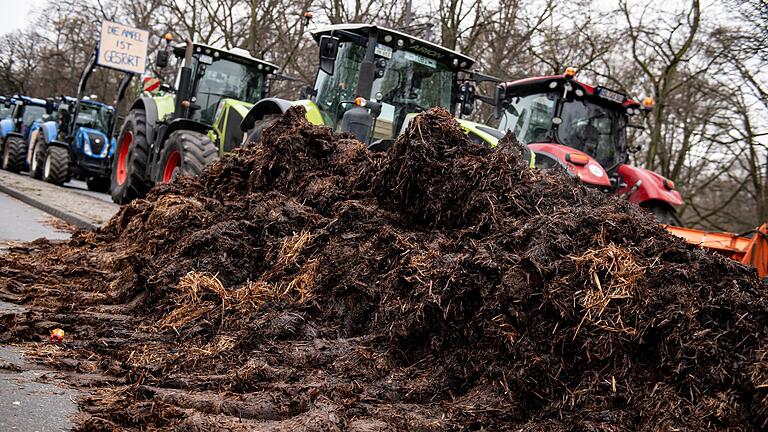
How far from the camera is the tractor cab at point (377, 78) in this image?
30.1 feet

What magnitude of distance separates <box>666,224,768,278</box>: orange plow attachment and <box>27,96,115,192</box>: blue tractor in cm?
1613

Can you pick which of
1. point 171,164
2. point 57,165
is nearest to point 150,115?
point 171,164

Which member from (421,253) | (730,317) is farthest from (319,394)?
(730,317)

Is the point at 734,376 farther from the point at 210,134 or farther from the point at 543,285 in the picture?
the point at 210,134

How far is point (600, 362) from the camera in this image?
375 centimetres

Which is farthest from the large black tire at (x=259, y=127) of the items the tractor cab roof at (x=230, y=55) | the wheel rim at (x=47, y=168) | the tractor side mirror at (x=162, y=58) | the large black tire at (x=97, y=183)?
the large black tire at (x=97, y=183)

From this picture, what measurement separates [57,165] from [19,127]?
27.0ft

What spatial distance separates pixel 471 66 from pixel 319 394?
738 centimetres

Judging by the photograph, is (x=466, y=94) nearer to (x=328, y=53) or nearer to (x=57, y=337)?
(x=328, y=53)

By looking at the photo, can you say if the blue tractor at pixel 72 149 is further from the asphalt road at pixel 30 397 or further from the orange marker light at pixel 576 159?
the asphalt road at pixel 30 397

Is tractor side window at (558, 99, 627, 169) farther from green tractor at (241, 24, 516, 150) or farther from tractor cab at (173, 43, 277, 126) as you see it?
tractor cab at (173, 43, 277, 126)

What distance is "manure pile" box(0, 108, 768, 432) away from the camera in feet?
11.7

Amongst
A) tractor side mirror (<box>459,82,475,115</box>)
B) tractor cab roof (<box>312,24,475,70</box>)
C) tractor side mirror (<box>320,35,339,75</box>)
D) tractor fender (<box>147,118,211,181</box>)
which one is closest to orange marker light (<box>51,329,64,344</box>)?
tractor side mirror (<box>320,35,339,75</box>)

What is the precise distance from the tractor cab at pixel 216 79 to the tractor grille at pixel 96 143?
759 centimetres
